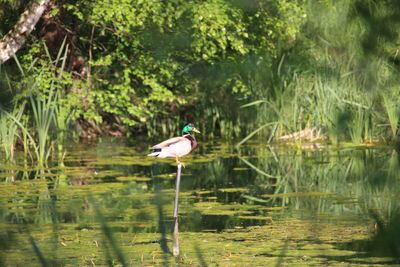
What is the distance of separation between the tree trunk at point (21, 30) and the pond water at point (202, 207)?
167cm

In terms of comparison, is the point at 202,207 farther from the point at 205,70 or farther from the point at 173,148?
the point at 205,70

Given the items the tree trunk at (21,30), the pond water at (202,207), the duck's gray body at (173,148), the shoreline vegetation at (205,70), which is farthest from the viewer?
the shoreline vegetation at (205,70)

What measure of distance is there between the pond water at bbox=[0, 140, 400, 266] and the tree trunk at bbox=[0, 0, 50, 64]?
5.47ft

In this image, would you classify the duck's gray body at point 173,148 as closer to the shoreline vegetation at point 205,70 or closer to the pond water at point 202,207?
the pond water at point 202,207

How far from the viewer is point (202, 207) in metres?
9.28

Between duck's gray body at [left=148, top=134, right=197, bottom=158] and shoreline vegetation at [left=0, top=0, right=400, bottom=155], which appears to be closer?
duck's gray body at [left=148, top=134, right=197, bottom=158]

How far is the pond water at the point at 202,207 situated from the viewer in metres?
6.67

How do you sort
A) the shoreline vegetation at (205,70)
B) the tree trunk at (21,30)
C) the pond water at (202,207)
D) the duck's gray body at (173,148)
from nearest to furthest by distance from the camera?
the pond water at (202,207), the duck's gray body at (173,148), the tree trunk at (21,30), the shoreline vegetation at (205,70)

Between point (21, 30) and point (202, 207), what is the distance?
17.3ft

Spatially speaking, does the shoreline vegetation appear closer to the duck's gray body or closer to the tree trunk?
the tree trunk

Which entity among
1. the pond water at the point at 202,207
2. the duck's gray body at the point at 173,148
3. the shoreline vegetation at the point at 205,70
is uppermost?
the shoreline vegetation at the point at 205,70

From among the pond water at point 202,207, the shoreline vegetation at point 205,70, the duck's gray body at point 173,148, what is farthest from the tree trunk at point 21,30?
the duck's gray body at point 173,148

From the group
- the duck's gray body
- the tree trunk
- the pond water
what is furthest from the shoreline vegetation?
the duck's gray body

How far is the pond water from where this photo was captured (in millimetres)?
6672
